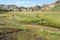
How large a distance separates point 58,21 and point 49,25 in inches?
53.3

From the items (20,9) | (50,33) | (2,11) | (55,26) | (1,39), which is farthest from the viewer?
(20,9)

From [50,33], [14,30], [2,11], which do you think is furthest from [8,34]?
[2,11]

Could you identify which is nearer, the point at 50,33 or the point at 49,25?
the point at 50,33

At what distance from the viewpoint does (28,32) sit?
778 inches

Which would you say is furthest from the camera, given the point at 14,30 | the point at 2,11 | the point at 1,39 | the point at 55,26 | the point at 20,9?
the point at 20,9

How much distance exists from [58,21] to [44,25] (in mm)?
1801

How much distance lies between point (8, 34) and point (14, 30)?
4.51 feet

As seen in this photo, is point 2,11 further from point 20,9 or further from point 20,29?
point 20,29

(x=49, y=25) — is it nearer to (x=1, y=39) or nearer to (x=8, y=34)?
→ (x=8, y=34)

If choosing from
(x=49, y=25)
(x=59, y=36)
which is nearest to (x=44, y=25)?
(x=49, y=25)

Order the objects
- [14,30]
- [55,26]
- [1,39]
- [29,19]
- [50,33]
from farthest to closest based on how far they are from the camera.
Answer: [29,19] → [55,26] → [14,30] → [50,33] → [1,39]

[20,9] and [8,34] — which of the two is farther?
[20,9]

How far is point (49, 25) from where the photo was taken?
23656 mm

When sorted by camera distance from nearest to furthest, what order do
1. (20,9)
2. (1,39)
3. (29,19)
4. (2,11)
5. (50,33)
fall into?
(1,39), (50,33), (29,19), (2,11), (20,9)
